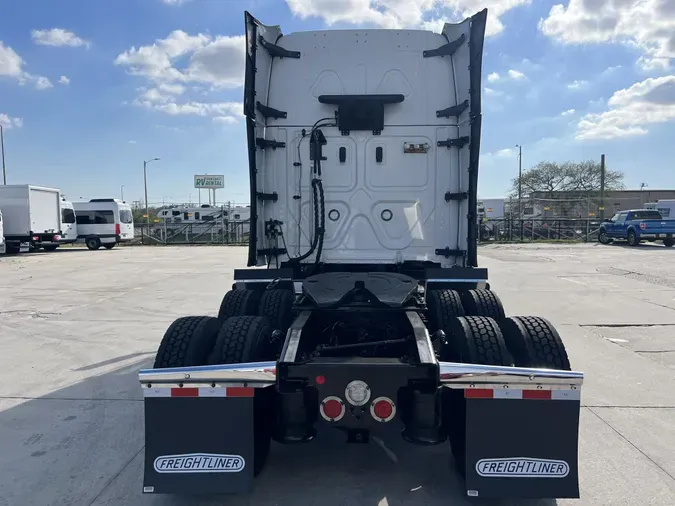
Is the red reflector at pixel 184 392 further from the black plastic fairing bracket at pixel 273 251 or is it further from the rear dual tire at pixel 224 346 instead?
the black plastic fairing bracket at pixel 273 251

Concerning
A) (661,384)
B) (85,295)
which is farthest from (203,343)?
(85,295)

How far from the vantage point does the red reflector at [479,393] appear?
2883 mm

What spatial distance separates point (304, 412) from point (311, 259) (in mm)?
2418

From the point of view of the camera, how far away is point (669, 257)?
20.8 meters

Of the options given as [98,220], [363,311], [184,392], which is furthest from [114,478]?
[98,220]

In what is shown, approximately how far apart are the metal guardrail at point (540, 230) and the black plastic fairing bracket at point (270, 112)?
30.8 meters

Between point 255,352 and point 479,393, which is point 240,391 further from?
point 479,393

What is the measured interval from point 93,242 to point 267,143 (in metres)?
27.8

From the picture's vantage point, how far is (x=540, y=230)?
36969 millimetres

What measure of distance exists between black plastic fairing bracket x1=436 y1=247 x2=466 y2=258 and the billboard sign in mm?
57935

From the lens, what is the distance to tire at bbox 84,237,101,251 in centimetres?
2941

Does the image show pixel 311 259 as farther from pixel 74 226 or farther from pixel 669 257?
pixel 74 226

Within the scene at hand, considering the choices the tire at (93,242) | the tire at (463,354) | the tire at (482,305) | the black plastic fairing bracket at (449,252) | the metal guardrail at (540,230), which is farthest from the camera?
the metal guardrail at (540,230)

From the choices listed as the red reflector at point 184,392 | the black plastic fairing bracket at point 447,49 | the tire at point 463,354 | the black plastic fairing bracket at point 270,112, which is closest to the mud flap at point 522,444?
the tire at point 463,354
